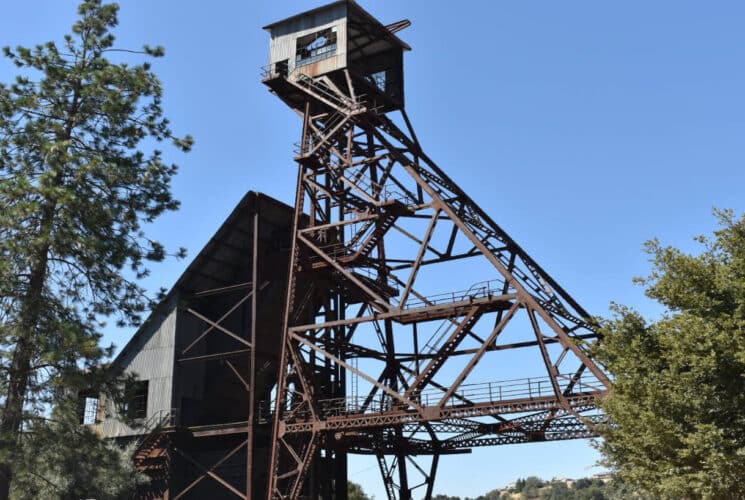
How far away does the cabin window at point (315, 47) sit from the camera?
32.0 metres

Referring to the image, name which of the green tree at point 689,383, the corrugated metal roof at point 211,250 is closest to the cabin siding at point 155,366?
the corrugated metal roof at point 211,250

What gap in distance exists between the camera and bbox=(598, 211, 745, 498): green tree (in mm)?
17656

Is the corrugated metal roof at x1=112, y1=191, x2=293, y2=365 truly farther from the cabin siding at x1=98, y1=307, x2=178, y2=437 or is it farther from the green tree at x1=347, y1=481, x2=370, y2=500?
the green tree at x1=347, y1=481, x2=370, y2=500

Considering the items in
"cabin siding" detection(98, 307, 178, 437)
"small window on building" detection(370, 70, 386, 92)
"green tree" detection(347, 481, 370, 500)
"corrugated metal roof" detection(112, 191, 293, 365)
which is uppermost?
"small window on building" detection(370, 70, 386, 92)

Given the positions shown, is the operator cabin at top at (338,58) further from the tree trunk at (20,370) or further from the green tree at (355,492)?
the green tree at (355,492)

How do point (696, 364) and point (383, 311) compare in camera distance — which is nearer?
point (696, 364)

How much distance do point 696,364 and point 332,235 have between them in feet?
54.9

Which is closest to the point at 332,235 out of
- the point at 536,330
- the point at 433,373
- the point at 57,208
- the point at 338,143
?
the point at 338,143

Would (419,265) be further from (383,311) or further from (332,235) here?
(332,235)

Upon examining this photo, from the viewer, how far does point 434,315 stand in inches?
1078

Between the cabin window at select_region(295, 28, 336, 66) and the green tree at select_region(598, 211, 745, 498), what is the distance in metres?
16.7

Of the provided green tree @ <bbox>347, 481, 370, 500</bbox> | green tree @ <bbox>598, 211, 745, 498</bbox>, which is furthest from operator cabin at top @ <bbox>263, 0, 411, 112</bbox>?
green tree @ <bbox>347, 481, 370, 500</bbox>

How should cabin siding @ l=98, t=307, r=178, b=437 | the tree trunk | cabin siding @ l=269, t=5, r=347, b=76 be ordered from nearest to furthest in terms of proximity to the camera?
the tree trunk, cabin siding @ l=269, t=5, r=347, b=76, cabin siding @ l=98, t=307, r=178, b=437

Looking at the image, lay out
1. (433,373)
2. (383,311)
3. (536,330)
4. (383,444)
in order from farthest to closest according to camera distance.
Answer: (383,444), (383,311), (433,373), (536,330)
